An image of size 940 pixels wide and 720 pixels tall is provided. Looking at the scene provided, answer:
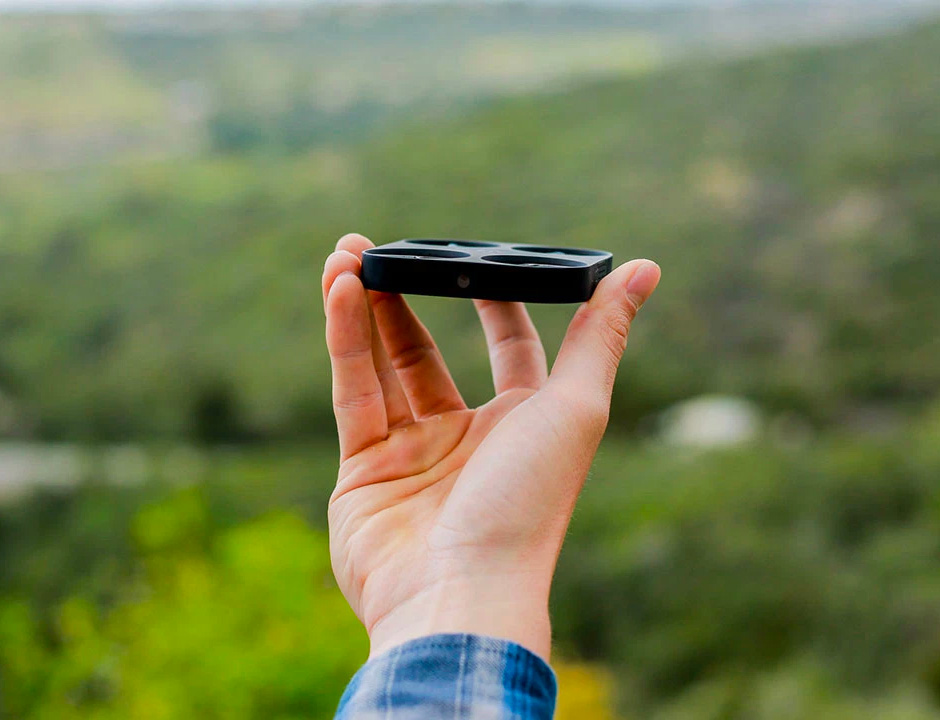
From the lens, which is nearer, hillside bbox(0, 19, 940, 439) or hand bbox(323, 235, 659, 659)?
hand bbox(323, 235, 659, 659)

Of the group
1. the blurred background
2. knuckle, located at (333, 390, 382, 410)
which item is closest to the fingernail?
knuckle, located at (333, 390, 382, 410)

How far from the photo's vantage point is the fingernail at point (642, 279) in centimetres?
73

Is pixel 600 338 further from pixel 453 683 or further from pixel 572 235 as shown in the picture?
pixel 572 235

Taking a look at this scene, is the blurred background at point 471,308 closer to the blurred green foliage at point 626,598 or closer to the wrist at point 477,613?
the blurred green foliage at point 626,598

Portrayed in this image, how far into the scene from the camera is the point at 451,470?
0.79m

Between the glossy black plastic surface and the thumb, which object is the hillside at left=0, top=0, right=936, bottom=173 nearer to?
the glossy black plastic surface

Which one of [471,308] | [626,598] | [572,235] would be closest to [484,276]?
[626,598]

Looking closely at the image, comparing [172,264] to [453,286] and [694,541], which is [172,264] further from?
[453,286]

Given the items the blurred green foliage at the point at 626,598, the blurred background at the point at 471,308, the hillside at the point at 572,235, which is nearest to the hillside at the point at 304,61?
the blurred background at the point at 471,308

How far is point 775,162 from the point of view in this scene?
6016 mm

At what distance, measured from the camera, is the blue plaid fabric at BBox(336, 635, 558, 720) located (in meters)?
0.52

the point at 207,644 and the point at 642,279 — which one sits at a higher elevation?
the point at 642,279

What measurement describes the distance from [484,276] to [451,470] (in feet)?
0.59

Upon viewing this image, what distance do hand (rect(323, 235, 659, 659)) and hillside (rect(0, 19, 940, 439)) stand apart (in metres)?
3.67
